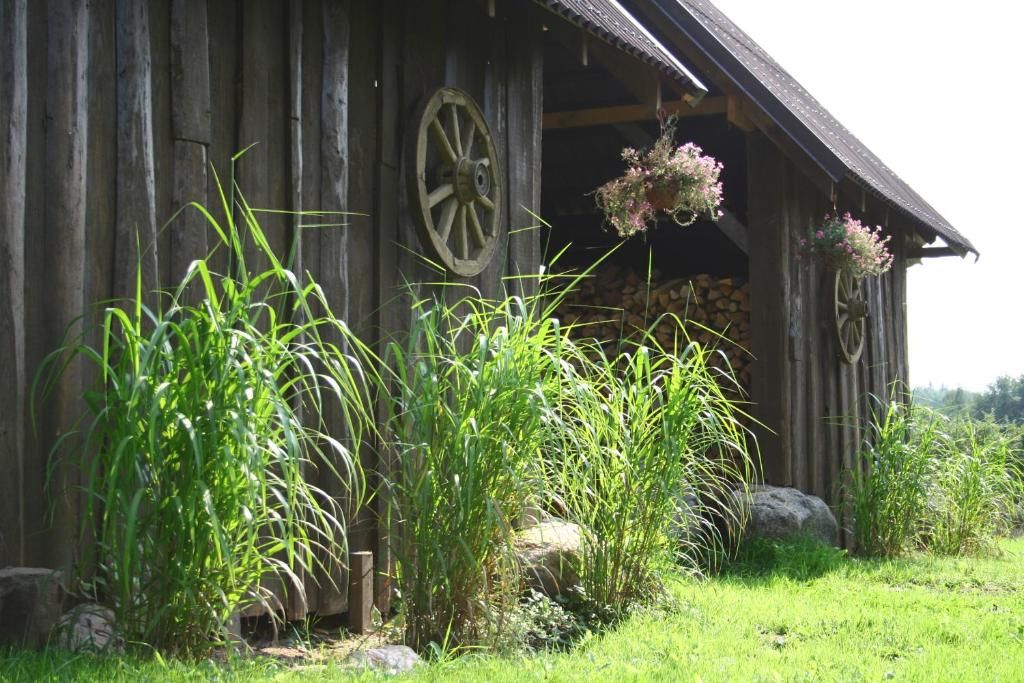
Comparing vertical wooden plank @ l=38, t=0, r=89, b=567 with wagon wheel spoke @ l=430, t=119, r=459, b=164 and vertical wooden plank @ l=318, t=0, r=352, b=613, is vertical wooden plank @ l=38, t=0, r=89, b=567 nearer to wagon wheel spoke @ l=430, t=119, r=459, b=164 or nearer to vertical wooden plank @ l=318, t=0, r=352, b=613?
vertical wooden plank @ l=318, t=0, r=352, b=613

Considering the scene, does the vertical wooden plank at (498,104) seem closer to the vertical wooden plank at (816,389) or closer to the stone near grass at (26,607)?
the stone near grass at (26,607)

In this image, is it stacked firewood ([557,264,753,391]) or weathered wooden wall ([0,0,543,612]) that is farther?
stacked firewood ([557,264,753,391])

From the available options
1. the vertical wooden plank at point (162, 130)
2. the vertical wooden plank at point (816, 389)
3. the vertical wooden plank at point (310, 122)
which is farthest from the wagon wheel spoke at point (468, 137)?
the vertical wooden plank at point (816, 389)

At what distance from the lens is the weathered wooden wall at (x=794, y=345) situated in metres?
8.94

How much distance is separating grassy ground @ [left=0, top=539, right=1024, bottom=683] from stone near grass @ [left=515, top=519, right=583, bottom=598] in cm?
38

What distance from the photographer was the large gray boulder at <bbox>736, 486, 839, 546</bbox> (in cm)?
793

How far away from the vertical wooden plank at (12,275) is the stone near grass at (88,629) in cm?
27

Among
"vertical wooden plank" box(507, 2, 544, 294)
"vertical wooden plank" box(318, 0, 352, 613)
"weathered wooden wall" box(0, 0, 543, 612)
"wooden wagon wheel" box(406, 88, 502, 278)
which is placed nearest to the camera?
"weathered wooden wall" box(0, 0, 543, 612)

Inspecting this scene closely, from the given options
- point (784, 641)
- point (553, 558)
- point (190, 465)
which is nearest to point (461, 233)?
point (553, 558)

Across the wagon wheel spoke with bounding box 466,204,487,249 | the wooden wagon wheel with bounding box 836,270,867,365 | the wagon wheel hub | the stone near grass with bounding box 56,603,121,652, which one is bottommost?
the stone near grass with bounding box 56,603,121,652

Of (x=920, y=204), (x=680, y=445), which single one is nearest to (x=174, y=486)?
(x=680, y=445)

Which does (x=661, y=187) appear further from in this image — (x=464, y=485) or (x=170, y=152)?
(x=170, y=152)

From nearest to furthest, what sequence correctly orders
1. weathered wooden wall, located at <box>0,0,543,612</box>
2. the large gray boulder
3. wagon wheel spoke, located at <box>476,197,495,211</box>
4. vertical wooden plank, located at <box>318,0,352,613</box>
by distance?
1. weathered wooden wall, located at <box>0,0,543,612</box>
2. vertical wooden plank, located at <box>318,0,352,613</box>
3. wagon wheel spoke, located at <box>476,197,495,211</box>
4. the large gray boulder

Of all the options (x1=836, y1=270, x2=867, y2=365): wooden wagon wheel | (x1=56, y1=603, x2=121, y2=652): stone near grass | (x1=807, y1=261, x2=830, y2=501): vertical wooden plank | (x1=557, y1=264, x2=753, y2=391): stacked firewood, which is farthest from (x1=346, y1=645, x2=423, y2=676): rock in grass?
(x1=836, y1=270, x2=867, y2=365): wooden wagon wheel
